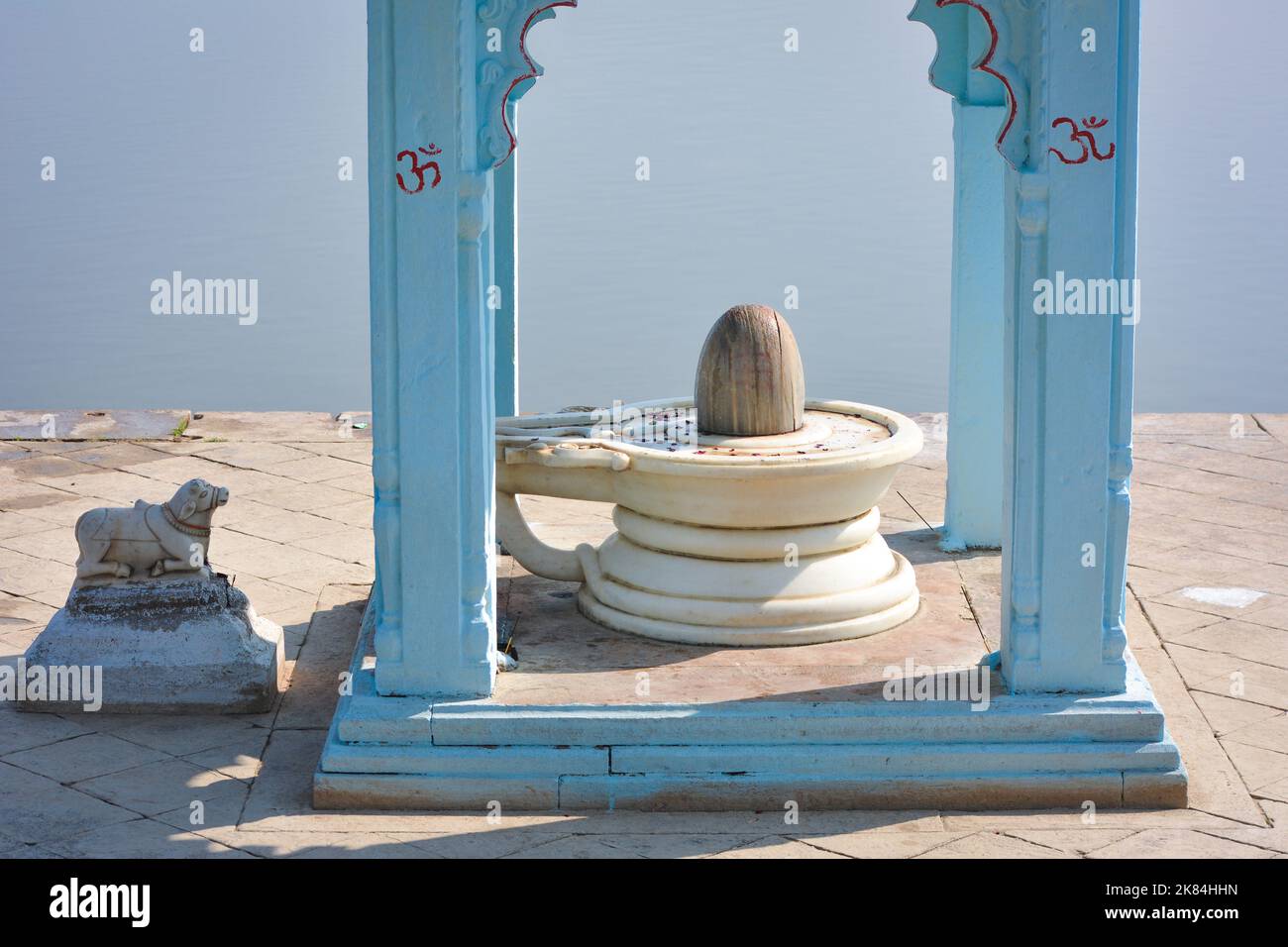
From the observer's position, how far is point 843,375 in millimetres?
11484

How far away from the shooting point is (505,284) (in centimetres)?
648

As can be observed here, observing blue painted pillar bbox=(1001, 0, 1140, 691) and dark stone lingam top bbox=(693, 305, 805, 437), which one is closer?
blue painted pillar bbox=(1001, 0, 1140, 691)

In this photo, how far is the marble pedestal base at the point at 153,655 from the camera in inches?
204

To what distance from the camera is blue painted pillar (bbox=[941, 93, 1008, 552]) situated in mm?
6199

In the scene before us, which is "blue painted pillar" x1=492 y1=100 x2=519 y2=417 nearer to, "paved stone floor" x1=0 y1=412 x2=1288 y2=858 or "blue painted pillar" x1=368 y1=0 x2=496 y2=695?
"paved stone floor" x1=0 y1=412 x2=1288 y2=858

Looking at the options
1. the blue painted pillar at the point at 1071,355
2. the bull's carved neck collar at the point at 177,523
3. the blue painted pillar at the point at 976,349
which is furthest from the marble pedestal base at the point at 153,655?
the blue painted pillar at the point at 976,349

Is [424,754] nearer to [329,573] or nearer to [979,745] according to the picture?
[979,745]

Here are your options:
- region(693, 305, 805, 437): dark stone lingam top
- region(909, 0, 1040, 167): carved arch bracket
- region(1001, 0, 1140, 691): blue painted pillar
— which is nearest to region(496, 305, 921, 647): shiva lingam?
region(693, 305, 805, 437): dark stone lingam top

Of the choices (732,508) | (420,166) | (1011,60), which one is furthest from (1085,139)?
(420,166)

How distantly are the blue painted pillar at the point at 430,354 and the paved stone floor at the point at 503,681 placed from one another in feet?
1.09

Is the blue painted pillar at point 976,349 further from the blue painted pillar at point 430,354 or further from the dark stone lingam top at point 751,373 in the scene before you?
the blue painted pillar at point 430,354

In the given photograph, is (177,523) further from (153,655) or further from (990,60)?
(990,60)

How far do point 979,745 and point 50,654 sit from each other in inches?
113

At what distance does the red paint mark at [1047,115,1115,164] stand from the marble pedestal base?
2.85 metres
